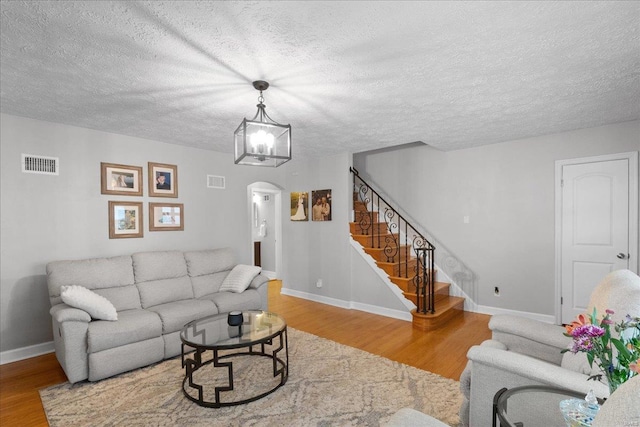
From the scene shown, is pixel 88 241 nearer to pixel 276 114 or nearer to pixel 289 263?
pixel 276 114

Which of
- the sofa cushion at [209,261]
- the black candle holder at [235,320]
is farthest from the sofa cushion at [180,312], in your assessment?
the black candle holder at [235,320]

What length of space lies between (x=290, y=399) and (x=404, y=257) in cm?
348

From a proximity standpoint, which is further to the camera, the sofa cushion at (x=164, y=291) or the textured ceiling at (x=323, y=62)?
the sofa cushion at (x=164, y=291)

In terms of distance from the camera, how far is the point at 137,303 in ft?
11.8

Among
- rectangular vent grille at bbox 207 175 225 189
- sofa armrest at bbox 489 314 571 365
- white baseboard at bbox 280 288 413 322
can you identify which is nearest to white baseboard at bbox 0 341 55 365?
rectangular vent grille at bbox 207 175 225 189

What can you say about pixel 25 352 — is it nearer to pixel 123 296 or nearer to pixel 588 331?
pixel 123 296

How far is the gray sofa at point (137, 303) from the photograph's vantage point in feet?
9.26

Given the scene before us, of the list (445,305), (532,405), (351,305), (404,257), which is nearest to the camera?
(532,405)

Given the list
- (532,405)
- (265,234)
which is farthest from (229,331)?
(265,234)

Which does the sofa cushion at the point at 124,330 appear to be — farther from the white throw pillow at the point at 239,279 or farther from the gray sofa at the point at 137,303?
the white throw pillow at the point at 239,279

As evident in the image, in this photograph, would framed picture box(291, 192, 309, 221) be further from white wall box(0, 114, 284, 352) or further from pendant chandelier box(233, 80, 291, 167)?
pendant chandelier box(233, 80, 291, 167)

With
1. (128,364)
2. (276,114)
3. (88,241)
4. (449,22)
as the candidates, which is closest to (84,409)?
(128,364)

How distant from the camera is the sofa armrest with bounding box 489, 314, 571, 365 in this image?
6.94 feet

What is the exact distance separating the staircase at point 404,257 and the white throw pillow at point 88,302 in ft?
11.4
